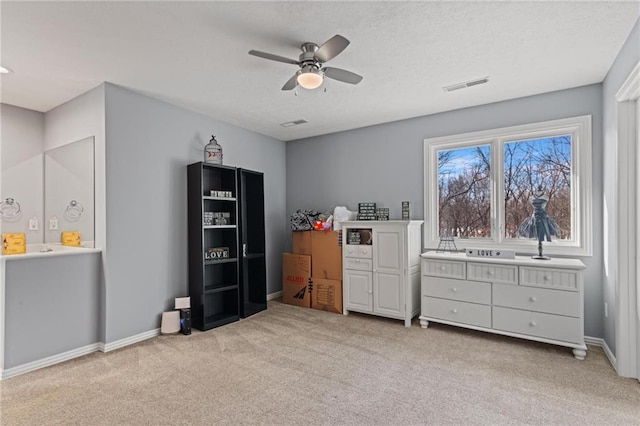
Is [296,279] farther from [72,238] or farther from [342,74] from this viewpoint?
[342,74]

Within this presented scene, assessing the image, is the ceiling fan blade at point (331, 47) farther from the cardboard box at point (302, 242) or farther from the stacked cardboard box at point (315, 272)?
the cardboard box at point (302, 242)

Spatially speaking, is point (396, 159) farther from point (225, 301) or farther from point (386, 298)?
point (225, 301)

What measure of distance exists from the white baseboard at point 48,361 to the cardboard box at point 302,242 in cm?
260

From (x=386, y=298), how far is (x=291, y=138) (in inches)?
117

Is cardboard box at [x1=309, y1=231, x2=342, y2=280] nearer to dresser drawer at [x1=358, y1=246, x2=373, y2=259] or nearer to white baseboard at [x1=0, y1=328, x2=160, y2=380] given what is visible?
dresser drawer at [x1=358, y1=246, x2=373, y2=259]

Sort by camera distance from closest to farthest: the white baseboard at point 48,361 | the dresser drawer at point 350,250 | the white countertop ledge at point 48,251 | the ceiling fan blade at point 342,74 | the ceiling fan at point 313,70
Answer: the ceiling fan at point 313,70, the ceiling fan blade at point 342,74, the white baseboard at point 48,361, the white countertop ledge at point 48,251, the dresser drawer at point 350,250

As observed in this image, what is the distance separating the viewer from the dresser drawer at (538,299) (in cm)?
303

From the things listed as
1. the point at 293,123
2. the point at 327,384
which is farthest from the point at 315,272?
the point at 327,384

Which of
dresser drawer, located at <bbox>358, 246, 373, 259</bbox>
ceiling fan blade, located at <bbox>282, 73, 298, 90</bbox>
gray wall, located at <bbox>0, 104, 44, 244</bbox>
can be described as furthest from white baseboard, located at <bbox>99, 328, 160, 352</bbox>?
ceiling fan blade, located at <bbox>282, 73, 298, 90</bbox>

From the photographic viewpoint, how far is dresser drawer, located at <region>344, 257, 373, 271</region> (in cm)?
424

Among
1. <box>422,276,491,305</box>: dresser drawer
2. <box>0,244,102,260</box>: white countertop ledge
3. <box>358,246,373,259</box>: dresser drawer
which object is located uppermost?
<box>0,244,102,260</box>: white countertop ledge

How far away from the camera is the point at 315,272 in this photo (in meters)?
4.71

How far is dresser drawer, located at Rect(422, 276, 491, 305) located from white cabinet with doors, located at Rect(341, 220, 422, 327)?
0.24 m

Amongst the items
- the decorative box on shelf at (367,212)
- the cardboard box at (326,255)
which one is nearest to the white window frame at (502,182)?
the decorative box on shelf at (367,212)
